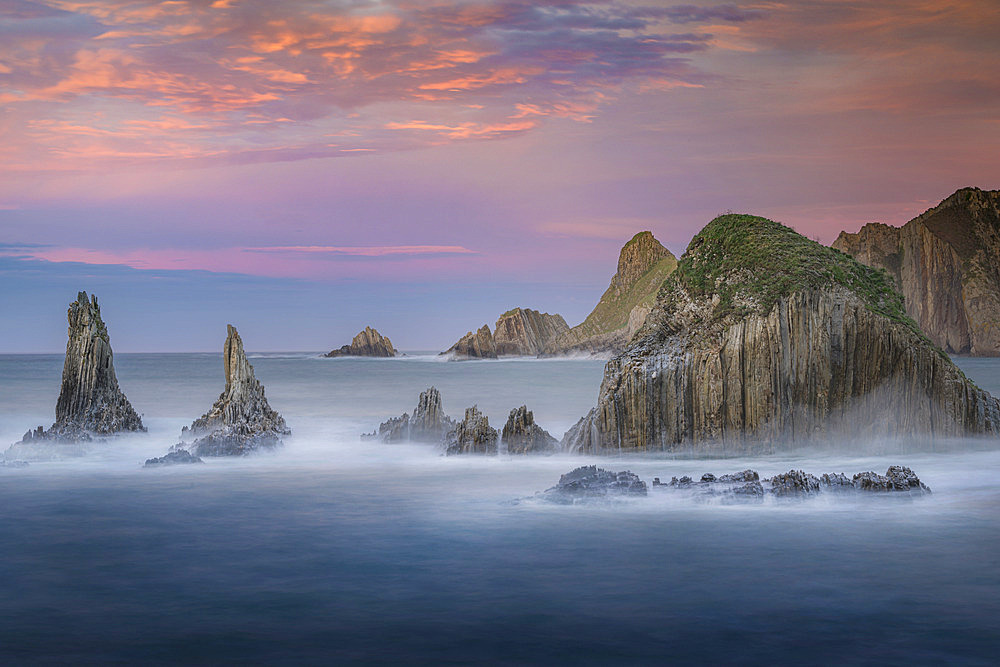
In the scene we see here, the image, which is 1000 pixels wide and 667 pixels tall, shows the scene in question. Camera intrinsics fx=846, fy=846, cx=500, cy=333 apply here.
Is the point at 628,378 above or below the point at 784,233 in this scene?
below

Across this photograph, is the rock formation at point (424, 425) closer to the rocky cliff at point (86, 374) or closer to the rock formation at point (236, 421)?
the rock formation at point (236, 421)

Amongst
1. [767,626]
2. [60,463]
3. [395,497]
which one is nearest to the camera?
[767,626]

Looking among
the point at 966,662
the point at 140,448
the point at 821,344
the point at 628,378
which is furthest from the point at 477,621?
the point at 140,448

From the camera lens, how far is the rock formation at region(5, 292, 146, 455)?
90.1ft

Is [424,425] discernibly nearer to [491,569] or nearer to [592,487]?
[592,487]

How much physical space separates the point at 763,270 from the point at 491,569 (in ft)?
44.8

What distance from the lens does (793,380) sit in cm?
2194

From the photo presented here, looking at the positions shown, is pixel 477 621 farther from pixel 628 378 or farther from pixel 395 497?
pixel 628 378

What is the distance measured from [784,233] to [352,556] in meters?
16.2

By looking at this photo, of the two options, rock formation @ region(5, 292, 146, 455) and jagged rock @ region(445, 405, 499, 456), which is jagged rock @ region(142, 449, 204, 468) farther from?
jagged rock @ region(445, 405, 499, 456)

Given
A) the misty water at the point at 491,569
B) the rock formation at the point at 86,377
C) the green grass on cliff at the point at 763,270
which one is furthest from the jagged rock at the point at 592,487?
the rock formation at the point at 86,377

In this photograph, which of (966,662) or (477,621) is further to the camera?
(477,621)

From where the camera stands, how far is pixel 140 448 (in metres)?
26.8

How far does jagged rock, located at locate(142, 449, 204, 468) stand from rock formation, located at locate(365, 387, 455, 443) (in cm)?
664
